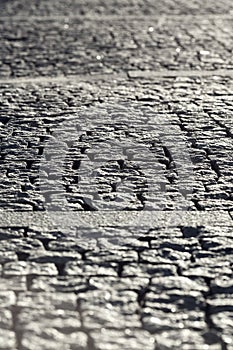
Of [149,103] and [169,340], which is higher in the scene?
[149,103]

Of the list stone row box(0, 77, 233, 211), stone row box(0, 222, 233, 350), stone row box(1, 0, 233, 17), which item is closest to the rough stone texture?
stone row box(1, 0, 233, 17)

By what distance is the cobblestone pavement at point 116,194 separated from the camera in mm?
4566

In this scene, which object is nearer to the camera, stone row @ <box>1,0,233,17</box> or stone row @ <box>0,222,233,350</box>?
stone row @ <box>0,222,233,350</box>

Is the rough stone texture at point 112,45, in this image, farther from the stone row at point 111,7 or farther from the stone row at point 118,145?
the stone row at point 118,145

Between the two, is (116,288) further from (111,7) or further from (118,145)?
(111,7)

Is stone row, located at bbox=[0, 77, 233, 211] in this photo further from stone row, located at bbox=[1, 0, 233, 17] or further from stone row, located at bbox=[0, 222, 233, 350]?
stone row, located at bbox=[1, 0, 233, 17]

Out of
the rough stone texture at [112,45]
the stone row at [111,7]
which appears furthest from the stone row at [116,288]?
the stone row at [111,7]

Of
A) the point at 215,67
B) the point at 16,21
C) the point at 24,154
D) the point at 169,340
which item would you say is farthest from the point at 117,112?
the point at 16,21

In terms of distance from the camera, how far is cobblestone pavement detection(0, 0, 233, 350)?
15.0 ft

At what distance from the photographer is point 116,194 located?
6.38 m

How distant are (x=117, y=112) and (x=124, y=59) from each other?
2.47m

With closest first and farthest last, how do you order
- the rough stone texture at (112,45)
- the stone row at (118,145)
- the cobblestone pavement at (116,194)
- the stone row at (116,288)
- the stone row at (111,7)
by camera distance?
the stone row at (116,288)
the cobblestone pavement at (116,194)
the stone row at (118,145)
the rough stone texture at (112,45)
the stone row at (111,7)

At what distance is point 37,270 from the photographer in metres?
5.14

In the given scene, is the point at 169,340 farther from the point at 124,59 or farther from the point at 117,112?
the point at 124,59
